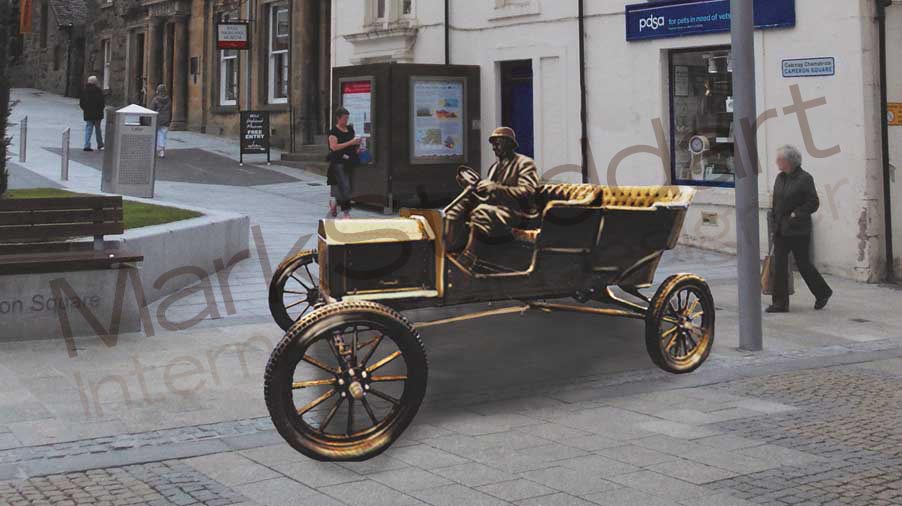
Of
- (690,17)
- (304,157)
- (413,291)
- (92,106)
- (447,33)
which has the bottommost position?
(413,291)

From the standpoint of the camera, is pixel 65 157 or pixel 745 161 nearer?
pixel 745 161

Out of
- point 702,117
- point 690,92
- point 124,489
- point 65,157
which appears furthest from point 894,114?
point 65,157

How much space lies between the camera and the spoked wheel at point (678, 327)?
8.02 meters

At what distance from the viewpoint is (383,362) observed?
20.1 ft

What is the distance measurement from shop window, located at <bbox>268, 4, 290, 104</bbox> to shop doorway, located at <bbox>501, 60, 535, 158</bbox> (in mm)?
10587

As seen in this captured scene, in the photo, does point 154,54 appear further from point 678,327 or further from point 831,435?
point 831,435

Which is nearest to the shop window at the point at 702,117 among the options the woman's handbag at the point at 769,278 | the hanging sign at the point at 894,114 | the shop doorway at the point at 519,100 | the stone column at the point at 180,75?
the hanging sign at the point at 894,114

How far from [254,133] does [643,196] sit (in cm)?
1824

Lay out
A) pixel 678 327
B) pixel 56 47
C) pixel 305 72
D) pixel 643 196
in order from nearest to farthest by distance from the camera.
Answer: pixel 678 327 < pixel 643 196 < pixel 305 72 < pixel 56 47

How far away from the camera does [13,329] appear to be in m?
9.01

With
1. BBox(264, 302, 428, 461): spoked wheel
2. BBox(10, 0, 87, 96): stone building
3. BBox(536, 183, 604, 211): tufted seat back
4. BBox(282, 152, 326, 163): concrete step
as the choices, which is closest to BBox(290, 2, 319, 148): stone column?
BBox(282, 152, 326, 163): concrete step

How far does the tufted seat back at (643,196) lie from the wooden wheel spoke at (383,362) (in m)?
2.79

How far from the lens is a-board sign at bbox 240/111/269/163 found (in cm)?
2489

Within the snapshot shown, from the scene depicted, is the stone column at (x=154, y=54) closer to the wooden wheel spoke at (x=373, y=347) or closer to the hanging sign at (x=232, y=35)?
the hanging sign at (x=232, y=35)
